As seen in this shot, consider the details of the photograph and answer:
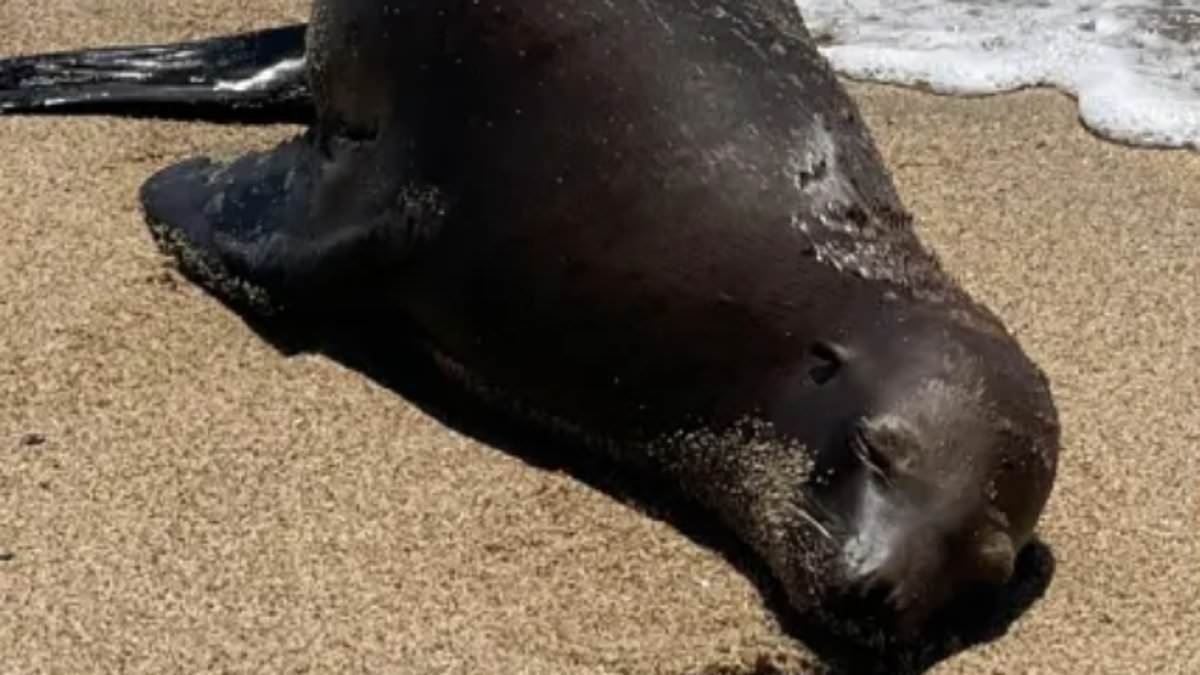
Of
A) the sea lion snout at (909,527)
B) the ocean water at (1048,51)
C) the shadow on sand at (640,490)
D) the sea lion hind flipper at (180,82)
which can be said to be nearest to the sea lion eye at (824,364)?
the sea lion snout at (909,527)

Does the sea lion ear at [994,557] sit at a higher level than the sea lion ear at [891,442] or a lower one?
lower

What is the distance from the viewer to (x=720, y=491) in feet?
13.9

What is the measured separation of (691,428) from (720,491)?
122 millimetres

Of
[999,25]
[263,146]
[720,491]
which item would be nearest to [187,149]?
[263,146]

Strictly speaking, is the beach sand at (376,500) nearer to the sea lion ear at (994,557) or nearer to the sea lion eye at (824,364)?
the sea lion ear at (994,557)

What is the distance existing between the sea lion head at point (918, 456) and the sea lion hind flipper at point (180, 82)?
2276 mm

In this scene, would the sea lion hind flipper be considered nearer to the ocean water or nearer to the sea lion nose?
the ocean water

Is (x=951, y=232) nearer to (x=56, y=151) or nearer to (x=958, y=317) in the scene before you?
(x=958, y=317)

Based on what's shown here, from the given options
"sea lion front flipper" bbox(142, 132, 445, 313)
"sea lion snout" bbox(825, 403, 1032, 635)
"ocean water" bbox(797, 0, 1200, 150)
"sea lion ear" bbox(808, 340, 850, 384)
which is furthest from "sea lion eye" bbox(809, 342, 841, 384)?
"ocean water" bbox(797, 0, 1200, 150)

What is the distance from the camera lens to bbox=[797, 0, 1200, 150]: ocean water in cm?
664

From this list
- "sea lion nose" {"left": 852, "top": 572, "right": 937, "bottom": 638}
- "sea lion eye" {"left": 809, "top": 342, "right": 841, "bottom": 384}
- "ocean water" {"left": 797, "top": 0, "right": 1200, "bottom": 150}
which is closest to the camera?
"sea lion nose" {"left": 852, "top": 572, "right": 937, "bottom": 638}

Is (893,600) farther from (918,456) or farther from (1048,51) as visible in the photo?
(1048,51)

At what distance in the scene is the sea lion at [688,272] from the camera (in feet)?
13.1

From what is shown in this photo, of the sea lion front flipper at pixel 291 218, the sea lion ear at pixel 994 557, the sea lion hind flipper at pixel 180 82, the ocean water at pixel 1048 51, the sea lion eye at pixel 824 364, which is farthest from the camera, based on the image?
the ocean water at pixel 1048 51
